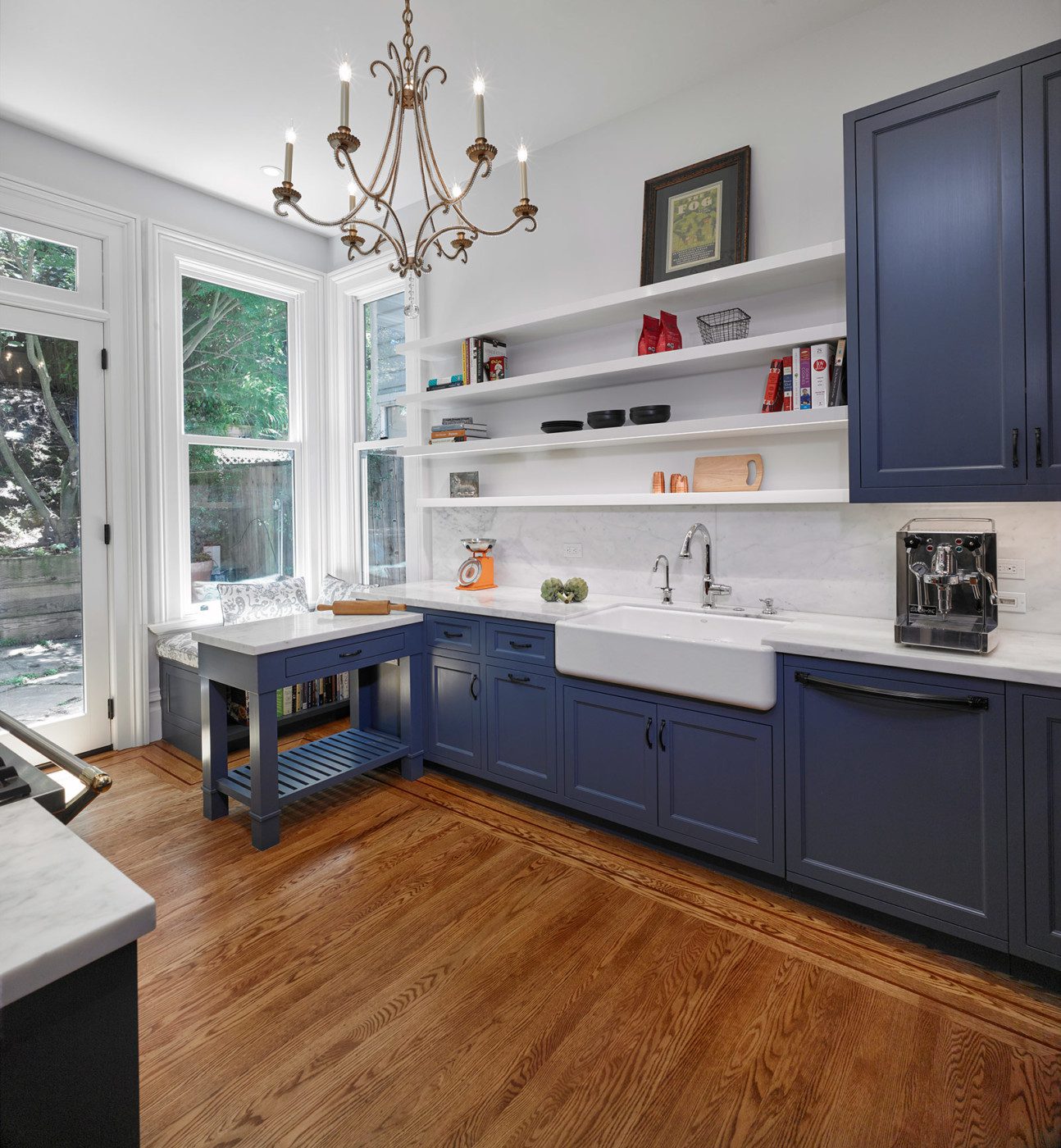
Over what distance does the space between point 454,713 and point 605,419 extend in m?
1.58

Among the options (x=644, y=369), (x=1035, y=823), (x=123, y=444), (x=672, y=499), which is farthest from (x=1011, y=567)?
(x=123, y=444)

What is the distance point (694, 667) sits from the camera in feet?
7.79

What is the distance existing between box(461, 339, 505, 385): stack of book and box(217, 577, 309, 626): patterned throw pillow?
5.46 feet

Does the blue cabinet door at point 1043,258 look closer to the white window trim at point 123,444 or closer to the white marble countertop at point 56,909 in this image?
the white marble countertop at point 56,909

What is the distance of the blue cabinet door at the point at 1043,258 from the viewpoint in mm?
1889

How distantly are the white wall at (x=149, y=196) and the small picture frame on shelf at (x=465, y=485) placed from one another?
2.07 metres

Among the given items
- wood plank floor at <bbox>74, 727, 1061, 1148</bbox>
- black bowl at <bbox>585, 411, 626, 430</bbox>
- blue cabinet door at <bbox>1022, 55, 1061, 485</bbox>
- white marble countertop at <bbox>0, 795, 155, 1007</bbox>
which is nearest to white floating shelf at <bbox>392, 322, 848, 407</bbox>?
black bowl at <bbox>585, 411, 626, 430</bbox>

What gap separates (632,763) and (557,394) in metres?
1.92

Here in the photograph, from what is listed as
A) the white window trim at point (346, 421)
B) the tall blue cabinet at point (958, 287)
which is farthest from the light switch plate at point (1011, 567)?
the white window trim at point (346, 421)

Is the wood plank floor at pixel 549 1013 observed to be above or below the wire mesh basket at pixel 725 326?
below

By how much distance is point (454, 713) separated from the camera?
3297mm

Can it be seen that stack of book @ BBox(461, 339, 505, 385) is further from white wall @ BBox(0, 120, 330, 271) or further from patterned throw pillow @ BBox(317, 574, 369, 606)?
white wall @ BBox(0, 120, 330, 271)

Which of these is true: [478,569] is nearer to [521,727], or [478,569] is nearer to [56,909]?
[521,727]

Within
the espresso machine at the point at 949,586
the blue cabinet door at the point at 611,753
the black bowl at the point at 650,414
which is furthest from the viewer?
the black bowl at the point at 650,414
